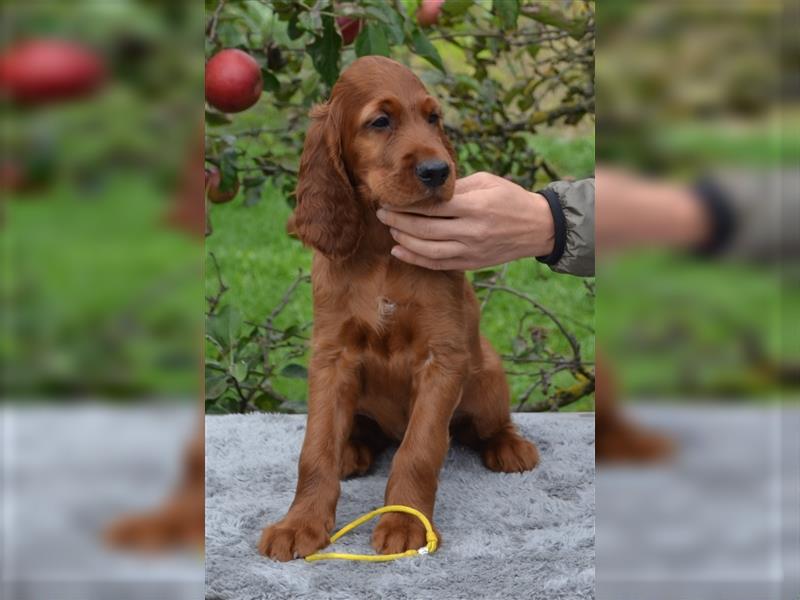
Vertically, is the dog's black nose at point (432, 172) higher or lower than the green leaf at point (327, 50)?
lower

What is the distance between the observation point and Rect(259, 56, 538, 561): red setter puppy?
1.79 meters

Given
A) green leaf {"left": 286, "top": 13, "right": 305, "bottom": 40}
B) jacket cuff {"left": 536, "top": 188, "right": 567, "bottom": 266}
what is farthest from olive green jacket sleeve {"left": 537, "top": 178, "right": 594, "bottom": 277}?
green leaf {"left": 286, "top": 13, "right": 305, "bottom": 40}

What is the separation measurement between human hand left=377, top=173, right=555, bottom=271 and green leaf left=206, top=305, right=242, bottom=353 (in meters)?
1.03

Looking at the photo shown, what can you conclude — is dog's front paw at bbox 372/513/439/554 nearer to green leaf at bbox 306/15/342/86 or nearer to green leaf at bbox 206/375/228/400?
green leaf at bbox 206/375/228/400

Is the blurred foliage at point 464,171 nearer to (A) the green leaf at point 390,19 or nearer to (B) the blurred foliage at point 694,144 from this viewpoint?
(A) the green leaf at point 390,19

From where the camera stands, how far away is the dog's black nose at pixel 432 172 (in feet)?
5.56

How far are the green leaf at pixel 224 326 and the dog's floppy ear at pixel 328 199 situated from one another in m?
0.90

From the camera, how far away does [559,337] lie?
3031 mm

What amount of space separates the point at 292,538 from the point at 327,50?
1314mm

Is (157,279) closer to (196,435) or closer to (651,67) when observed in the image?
(196,435)

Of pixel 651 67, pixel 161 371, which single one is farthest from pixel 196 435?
pixel 651 67

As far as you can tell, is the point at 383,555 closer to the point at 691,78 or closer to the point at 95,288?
the point at 95,288

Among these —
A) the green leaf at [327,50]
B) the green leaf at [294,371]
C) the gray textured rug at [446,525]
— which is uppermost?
the green leaf at [327,50]

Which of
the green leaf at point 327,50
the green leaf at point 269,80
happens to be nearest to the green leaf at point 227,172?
the green leaf at point 269,80
